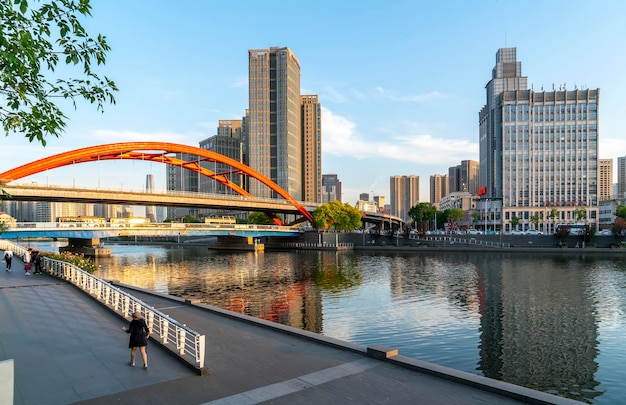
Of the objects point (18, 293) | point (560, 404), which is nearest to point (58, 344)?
point (18, 293)

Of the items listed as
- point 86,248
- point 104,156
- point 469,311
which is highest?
point 104,156

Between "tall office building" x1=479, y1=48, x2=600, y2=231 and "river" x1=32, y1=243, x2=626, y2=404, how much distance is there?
92964 mm

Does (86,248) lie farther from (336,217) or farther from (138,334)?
(138,334)

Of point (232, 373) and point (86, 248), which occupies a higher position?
point (232, 373)

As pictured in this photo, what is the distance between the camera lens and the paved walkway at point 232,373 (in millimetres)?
10414

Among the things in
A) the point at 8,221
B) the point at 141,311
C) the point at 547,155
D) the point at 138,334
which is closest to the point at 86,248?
the point at 8,221

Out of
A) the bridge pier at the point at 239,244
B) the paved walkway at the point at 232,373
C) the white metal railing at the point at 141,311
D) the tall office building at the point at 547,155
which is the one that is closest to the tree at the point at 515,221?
the tall office building at the point at 547,155

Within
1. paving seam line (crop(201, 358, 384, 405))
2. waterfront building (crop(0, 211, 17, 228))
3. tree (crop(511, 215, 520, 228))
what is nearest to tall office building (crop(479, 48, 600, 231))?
tree (crop(511, 215, 520, 228))

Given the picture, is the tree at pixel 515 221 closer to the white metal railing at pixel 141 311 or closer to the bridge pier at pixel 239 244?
the bridge pier at pixel 239 244

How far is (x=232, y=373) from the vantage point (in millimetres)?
12352

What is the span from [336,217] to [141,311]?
94.7 meters

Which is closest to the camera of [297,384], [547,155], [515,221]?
[297,384]

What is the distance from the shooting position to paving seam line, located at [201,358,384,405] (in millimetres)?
Result: 10320

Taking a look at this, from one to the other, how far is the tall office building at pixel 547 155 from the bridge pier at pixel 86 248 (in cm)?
11577
